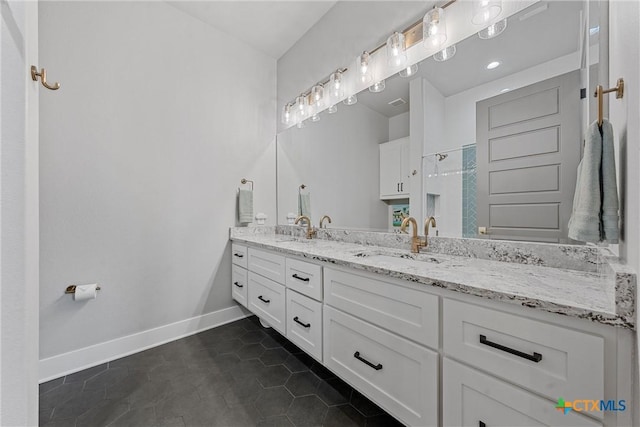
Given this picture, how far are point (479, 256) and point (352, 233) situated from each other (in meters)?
0.90

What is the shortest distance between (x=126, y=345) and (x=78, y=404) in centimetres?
52

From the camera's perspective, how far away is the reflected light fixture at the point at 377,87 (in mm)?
1755

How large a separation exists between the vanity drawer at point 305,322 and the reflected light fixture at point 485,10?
5.69 feet

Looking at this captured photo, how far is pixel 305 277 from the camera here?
58.0 inches

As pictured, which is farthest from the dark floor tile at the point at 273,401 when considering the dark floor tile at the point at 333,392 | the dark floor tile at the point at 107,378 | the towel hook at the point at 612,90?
the towel hook at the point at 612,90

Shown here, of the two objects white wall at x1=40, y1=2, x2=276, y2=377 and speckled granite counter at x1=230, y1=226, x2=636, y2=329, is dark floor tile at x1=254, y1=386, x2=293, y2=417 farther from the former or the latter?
white wall at x1=40, y1=2, x2=276, y2=377

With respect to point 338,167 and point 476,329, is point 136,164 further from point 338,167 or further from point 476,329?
point 476,329

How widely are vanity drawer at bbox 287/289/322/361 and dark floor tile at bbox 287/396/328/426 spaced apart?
0.73 feet

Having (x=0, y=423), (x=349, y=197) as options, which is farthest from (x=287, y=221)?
(x=0, y=423)

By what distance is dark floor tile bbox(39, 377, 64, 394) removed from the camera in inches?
58.8

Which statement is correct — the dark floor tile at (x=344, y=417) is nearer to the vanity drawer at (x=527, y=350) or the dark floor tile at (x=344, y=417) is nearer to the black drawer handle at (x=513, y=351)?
the vanity drawer at (x=527, y=350)

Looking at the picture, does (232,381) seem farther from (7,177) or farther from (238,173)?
(238,173)

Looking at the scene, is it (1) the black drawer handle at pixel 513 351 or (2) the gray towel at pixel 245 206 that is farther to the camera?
(2) the gray towel at pixel 245 206

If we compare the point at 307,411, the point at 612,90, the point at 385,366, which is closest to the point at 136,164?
the point at 307,411
